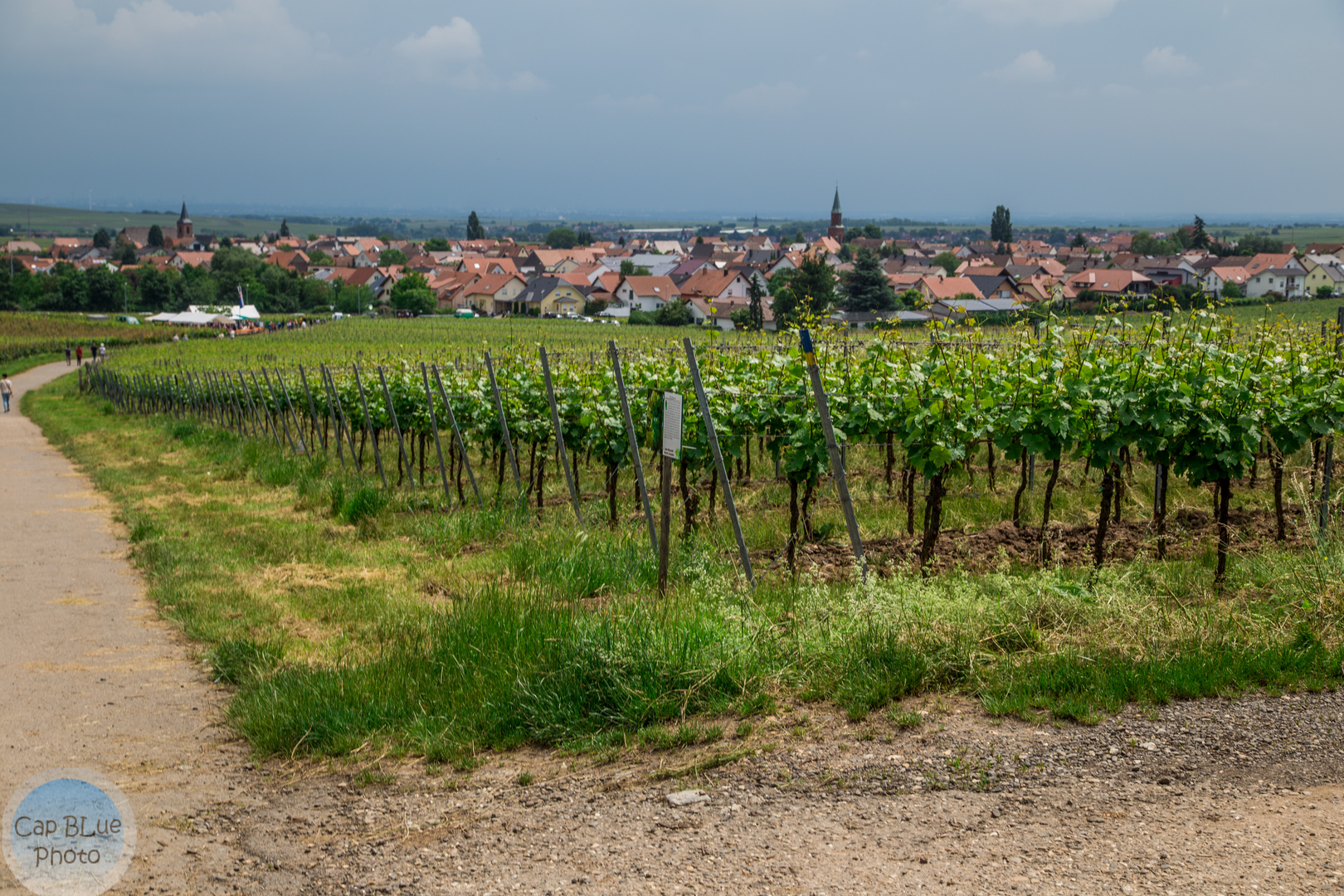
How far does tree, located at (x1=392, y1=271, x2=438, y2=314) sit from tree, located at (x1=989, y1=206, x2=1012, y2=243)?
10050 centimetres

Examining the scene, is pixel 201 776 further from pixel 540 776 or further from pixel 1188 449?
pixel 1188 449

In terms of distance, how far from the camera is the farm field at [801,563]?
211 inches

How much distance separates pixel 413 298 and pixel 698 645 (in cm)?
11411

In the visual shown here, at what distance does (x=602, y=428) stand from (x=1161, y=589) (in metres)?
6.10

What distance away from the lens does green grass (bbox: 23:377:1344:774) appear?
5.21 metres

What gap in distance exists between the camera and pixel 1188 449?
25.7 feet

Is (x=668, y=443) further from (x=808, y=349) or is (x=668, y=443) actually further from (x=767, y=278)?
(x=767, y=278)

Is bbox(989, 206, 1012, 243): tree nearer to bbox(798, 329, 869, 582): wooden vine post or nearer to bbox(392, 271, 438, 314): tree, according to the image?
bbox(392, 271, 438, 314): tree

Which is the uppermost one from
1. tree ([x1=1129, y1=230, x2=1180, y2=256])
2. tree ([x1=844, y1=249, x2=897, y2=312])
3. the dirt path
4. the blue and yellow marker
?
tree ([x1=1129, y1=230, x2=1180, y2=256])

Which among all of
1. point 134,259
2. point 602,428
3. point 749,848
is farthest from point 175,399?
point 134,259

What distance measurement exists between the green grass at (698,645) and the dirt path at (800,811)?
200mm

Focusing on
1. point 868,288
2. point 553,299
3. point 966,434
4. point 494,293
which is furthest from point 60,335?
point 966,434

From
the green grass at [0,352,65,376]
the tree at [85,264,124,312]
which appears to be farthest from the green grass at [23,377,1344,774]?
the tree at [85,264,124,312]

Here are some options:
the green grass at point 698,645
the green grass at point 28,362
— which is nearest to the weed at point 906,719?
the green grass at point 698,645
